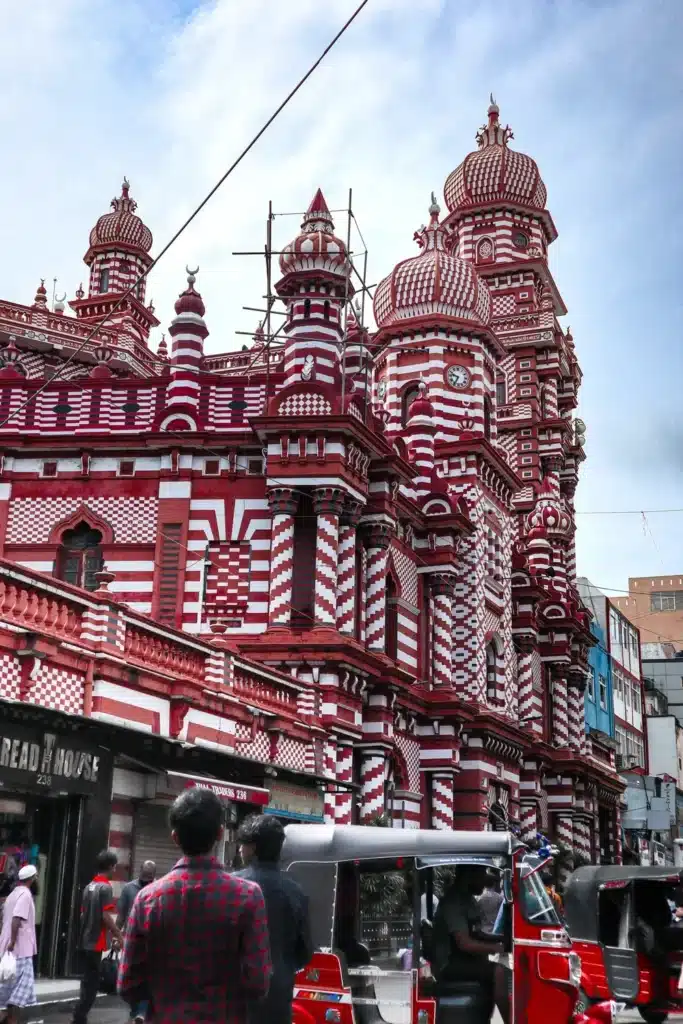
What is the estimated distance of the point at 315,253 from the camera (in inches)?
1178

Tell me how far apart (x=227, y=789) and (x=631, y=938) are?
19.0 ft

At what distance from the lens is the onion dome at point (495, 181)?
56469 mm

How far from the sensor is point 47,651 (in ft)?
53.4

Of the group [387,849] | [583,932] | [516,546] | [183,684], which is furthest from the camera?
[516,546]

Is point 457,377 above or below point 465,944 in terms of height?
above

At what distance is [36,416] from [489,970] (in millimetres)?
21395

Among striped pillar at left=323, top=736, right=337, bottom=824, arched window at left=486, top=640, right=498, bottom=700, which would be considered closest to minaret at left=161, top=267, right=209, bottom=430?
striped pillar at left=323, top=736, right=337, bottom=824

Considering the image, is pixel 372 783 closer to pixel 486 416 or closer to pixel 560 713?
pixel 486 416

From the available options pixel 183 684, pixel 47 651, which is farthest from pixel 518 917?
pixel 183 684

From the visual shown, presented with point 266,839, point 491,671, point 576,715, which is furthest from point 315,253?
point 576,715

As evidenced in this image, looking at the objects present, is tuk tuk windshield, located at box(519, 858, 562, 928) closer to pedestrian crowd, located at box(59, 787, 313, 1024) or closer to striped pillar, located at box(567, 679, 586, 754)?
pedestrian crowd, located at box(59, 787, 313, 1024)

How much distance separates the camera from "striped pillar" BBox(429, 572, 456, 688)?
34.0 meters

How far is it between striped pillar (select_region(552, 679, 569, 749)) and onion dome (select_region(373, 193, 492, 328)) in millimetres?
14155

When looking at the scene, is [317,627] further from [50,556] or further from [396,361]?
[396,361]
